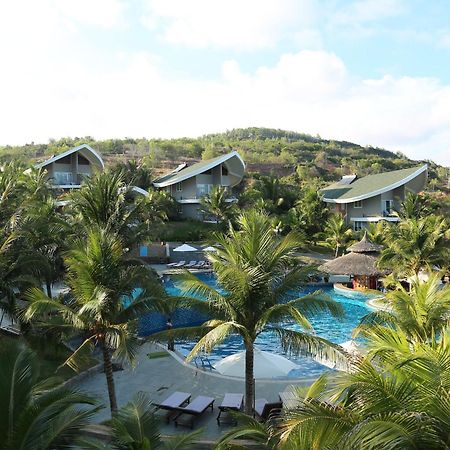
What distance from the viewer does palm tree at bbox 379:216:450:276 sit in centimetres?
2195

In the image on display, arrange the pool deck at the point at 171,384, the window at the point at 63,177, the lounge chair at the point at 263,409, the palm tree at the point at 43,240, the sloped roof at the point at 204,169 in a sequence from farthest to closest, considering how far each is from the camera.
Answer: the sloped roof at the point at 204,169
the window at the point at 63,177
the palm tree at the point at 43,240
the pool deck at the point at 171,384
the lounge chair at the point at 263,409

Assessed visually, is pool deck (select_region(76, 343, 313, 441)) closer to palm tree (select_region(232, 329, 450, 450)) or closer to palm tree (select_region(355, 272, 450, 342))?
palm tree (select_region(355, 272, 450, 342))

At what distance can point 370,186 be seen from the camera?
139 feet

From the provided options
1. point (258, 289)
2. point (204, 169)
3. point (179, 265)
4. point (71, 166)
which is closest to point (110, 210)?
point (258, 289)

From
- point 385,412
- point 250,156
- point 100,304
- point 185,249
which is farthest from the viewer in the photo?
point 250,156

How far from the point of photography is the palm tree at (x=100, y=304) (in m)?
9.23

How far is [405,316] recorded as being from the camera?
9227mm

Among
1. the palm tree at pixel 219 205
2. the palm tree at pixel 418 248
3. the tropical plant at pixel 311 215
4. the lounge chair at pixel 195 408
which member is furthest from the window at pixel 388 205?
the lounge chair at pixel 195 408

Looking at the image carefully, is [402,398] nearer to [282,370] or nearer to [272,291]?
[272,291]

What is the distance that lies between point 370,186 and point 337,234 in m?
9.49

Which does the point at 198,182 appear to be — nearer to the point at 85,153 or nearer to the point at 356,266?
the point at 85,153

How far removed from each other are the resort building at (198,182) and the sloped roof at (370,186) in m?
9.80

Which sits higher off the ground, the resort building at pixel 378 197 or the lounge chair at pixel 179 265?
the resort building at pixel 378 197

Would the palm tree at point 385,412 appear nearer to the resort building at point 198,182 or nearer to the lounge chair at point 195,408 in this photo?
the lounge chair at point 195,408
